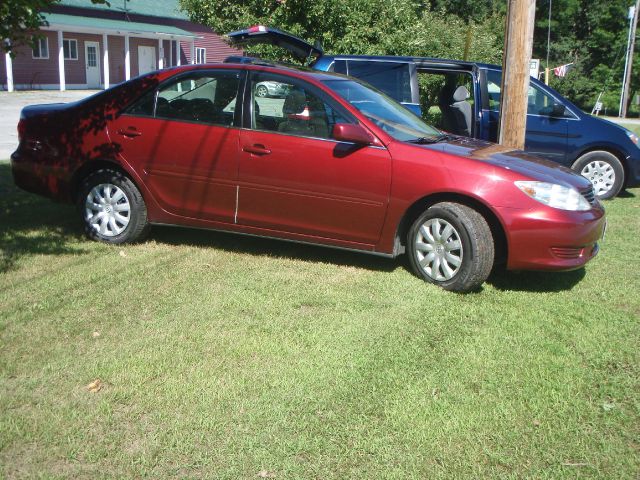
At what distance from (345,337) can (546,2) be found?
44.6 metres

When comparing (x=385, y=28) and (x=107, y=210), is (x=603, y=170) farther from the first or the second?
(x=385, y=28)

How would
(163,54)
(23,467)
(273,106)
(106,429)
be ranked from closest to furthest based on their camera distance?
(23,467) < (106,429) < (273,106) < (163,54)

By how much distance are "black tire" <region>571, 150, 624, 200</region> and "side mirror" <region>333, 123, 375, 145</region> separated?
535cm

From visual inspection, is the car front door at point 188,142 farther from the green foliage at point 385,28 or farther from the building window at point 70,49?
the building window at point 70,49

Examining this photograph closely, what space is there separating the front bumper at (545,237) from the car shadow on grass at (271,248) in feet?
3.86

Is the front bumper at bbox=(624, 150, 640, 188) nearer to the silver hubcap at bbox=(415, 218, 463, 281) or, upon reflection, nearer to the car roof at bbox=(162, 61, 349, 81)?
the car roof at bbox=(162, 61, 349, 81)

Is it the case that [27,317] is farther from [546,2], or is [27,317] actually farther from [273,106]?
[546,2]

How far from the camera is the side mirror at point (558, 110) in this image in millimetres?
9938

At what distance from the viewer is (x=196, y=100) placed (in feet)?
21.0

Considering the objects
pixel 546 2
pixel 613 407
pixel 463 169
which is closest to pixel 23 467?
pixel 613 407

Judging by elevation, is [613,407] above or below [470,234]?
below

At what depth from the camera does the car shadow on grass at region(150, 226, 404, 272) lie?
646cm

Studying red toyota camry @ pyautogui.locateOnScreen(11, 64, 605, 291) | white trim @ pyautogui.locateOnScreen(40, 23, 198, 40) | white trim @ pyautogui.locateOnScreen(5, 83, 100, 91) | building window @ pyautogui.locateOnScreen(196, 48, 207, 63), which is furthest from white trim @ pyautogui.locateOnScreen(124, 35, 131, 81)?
red toyota camry @ pyautogui.locateOnScreen(11, 64, 605, 291)

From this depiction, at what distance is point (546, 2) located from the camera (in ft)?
145
